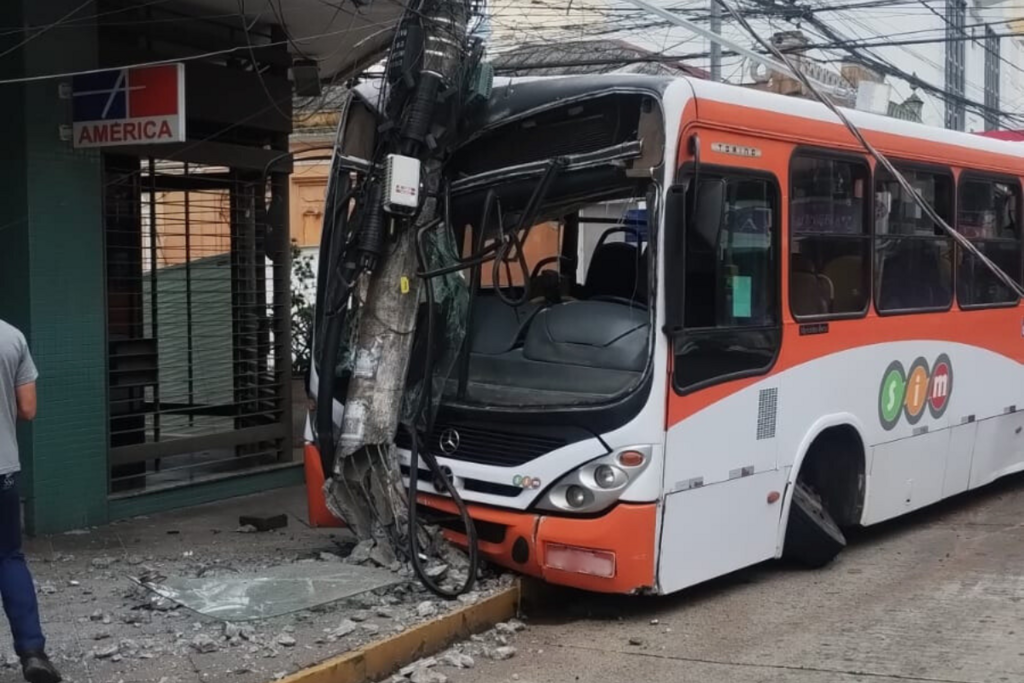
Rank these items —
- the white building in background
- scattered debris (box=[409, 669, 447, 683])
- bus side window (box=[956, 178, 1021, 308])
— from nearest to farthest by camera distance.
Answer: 1. scattered debris (box=[409, 669, 447, 683])
2. bus side window (box=[956, 178, 1021, 308])
3. the white building in background

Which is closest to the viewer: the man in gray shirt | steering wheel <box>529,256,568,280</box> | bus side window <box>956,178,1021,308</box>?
the man in gray shirt

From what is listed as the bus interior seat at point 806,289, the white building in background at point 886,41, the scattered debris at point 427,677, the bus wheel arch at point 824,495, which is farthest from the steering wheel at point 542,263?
the white building in background at point 886,41

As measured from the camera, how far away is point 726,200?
21.8 feet

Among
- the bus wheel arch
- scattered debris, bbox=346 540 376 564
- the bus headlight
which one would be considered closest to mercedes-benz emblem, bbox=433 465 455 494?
scattered debris, bbox=346 540 376 564

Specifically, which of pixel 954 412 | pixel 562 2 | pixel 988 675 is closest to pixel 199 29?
pixel 954 412

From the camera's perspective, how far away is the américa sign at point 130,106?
7.83 metres

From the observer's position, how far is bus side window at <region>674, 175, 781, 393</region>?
6.38 metres

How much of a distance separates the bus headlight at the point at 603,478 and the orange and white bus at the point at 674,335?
1cm

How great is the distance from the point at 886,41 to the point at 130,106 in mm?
17224

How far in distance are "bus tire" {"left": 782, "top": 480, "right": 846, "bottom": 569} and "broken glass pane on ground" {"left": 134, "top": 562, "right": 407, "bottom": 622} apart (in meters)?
2.62

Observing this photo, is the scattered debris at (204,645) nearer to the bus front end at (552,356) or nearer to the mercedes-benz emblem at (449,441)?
the bus front end at (552,356)

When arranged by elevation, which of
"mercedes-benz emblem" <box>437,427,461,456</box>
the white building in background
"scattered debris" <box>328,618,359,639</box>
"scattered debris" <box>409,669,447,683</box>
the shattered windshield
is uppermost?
the white building in background

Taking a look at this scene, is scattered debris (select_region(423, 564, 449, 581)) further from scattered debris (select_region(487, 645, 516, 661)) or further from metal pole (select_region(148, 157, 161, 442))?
metal pole (select_region(148, 157, 161, 442))

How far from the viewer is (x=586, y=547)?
20.4 feet
